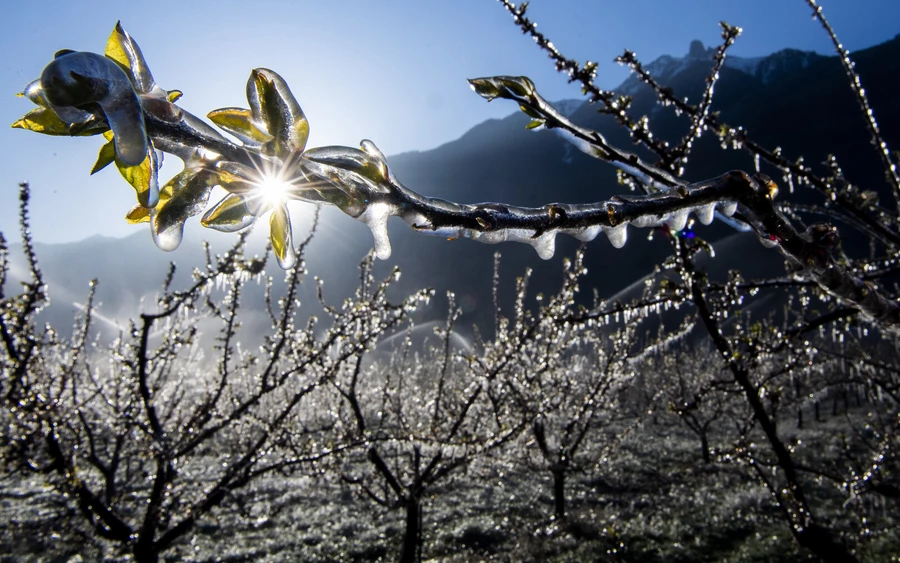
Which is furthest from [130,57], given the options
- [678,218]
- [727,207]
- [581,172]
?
[581,172]

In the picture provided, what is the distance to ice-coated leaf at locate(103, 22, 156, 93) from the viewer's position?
0.36 metres

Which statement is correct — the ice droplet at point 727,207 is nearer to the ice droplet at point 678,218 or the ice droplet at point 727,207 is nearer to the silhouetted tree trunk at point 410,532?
the ice droplet at point 678,218

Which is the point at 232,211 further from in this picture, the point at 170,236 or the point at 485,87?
the point at 485,87

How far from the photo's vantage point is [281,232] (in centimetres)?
48

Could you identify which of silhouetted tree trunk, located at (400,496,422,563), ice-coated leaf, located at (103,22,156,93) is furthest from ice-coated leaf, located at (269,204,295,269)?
silhouetted tree trunk, located at (400,496,422,563)

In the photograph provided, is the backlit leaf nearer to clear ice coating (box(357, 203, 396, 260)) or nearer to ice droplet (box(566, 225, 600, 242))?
clear ice coating (box(357, 203, 396, 260))

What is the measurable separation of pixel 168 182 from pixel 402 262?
321 feet

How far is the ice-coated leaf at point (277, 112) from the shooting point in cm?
39

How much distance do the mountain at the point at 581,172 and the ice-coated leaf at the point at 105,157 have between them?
238 ft

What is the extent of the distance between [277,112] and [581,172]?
106948 millimetres

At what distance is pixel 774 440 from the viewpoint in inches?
118

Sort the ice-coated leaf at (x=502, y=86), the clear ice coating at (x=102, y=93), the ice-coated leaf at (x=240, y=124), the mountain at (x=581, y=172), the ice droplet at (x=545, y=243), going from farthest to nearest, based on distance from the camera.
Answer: the mountain at (x=581, y=172)
the ice-coated leaf at (x=502, y=86)
the ice droplet at (x=545, y=243)
the ice-coated leaf at (x=240, y=124)
the clear ice coating at (x=102, y=93)

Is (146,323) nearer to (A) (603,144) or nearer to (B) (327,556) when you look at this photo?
(A) (603,144)

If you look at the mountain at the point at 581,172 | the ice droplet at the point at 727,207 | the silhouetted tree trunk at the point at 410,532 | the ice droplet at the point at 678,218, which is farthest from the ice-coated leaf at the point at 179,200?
the mountain at the point at 581,172
